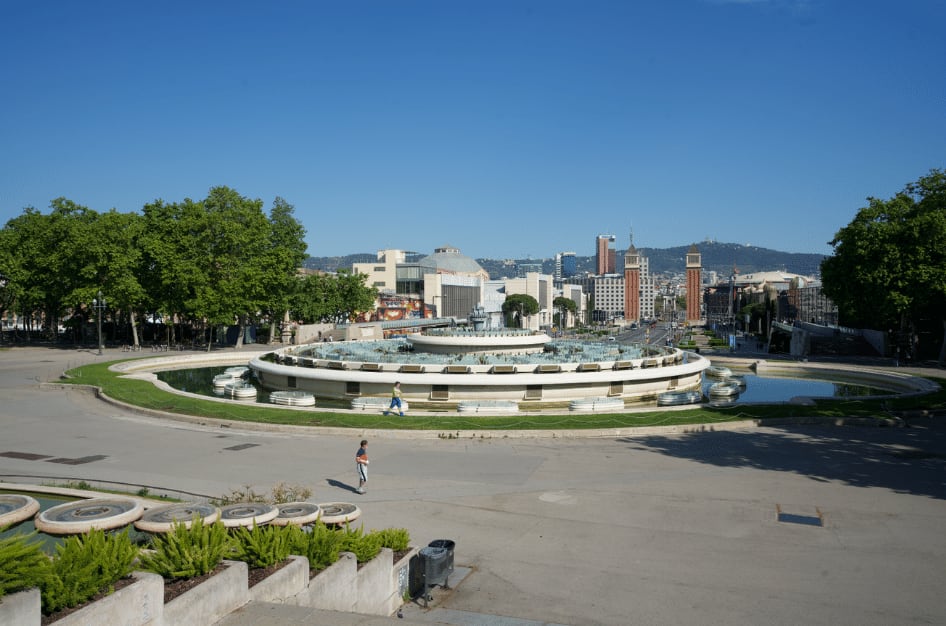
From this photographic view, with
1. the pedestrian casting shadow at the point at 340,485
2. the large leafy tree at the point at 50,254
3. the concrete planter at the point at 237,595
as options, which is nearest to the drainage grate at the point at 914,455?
the pedestrian casting shadow at the point at 340,485

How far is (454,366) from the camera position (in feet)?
91.8

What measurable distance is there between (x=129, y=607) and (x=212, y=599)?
2.90ft

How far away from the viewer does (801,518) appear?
13.0 m

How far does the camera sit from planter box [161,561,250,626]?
22.1 ft

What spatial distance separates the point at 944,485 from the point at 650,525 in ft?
26.8

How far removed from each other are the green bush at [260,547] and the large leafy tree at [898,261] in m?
48.8

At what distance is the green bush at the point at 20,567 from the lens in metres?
5.86

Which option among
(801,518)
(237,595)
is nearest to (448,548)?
(237,595)

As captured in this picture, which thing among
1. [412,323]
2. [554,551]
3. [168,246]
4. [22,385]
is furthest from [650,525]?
[412,323]

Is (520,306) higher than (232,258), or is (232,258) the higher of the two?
(232,258)

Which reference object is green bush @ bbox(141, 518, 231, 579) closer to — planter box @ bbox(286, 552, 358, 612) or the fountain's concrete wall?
planter box @ bbox(286, 552, 358, 612)

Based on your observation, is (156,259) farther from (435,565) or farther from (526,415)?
(435,565)

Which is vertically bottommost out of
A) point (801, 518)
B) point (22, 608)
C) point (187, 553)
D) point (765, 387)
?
point (765, 387)

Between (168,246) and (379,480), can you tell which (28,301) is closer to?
(168,246)
